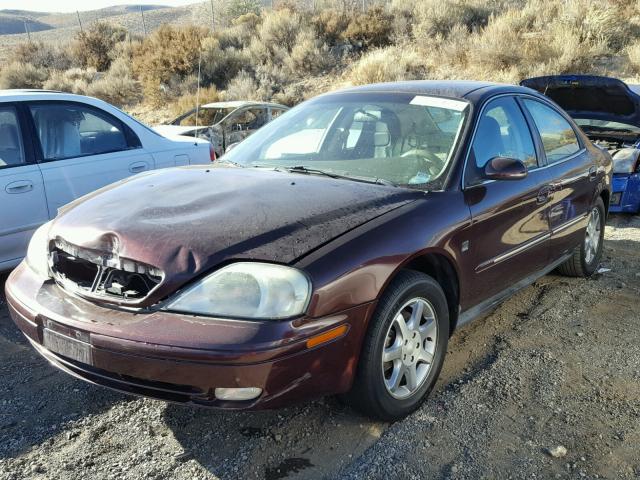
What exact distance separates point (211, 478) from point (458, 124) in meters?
2.30

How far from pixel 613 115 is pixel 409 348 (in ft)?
17.8

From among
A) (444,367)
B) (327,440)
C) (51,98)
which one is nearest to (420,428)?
(327,440)

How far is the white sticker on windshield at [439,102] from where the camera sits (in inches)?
140

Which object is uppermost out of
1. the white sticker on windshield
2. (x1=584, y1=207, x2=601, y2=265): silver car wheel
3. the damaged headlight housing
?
the white sticker on windshield

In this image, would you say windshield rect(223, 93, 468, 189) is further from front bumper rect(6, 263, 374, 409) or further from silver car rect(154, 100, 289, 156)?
silver car rect(154, 100, 289, 156)

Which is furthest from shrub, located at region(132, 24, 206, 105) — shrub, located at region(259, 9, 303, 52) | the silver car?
the silver car

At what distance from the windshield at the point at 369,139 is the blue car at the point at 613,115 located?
3895 mm

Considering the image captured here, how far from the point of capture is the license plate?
2.46m

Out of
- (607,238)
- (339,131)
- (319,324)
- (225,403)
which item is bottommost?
(607,238)

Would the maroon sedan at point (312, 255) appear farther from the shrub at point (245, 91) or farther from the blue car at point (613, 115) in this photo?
the shrub at point (245, 91)

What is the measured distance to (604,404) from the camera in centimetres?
311

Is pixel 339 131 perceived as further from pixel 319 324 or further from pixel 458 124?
pixel 319 324

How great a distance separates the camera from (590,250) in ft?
16.4

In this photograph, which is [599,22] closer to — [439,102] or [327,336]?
[439,102]
